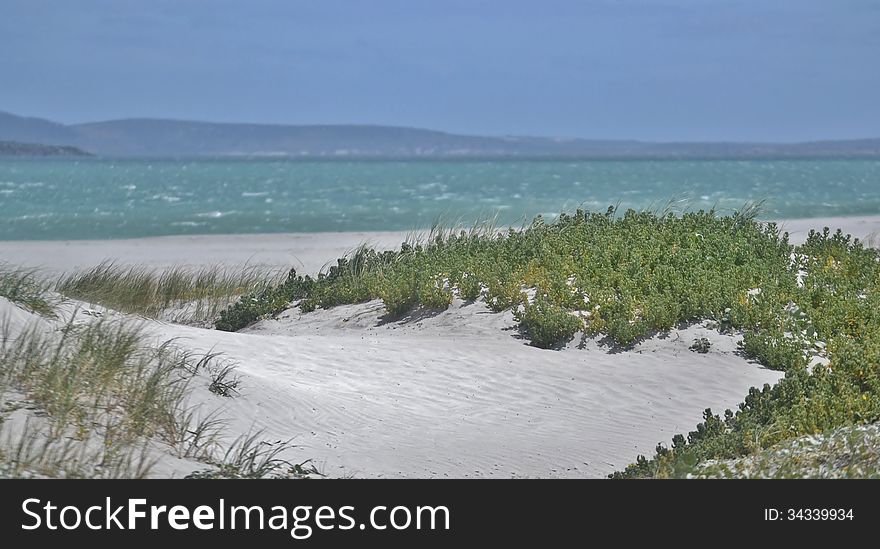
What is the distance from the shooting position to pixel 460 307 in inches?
468

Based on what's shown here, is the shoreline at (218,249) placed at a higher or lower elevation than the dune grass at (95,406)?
lower

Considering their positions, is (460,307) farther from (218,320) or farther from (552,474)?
(552,474)

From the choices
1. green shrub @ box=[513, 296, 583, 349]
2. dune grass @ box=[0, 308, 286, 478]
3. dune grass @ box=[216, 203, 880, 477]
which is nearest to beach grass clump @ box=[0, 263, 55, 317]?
dune grass @ box=[0, 308, 286, 478]

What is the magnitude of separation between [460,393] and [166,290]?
682 cm

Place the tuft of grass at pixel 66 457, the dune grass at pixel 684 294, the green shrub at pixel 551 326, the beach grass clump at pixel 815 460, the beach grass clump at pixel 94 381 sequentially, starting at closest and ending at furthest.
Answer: the tuft of grass at pixel 66 457 → the beach grass clump at pixel 815 460 → the beach grass clump at pixel 94 381 → the dune grass at pixel 684 294 → the green shrub at pixel 551 326

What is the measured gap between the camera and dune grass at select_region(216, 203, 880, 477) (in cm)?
779

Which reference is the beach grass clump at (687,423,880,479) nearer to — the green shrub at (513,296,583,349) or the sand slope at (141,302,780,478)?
the sand slope at (141,302,780,478)

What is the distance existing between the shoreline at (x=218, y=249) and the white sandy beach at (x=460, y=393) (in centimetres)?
998

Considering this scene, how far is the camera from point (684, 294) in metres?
11.0

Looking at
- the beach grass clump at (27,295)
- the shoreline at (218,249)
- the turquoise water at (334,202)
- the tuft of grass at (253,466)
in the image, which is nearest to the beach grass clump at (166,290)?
the beach grass clump at (27,295)

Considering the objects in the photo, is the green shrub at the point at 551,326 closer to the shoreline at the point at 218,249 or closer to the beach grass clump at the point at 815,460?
the beach grass clump at the point at 815,460

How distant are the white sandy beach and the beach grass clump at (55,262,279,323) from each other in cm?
189

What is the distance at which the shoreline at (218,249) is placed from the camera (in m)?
23.4

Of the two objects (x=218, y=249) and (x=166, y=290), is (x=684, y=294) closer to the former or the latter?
(x=166, y=290)
